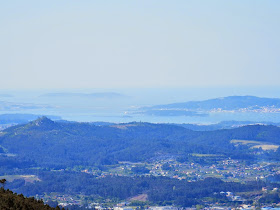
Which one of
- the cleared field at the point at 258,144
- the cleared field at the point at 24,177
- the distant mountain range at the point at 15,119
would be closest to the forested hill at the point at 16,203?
the cleared field at the point at 24,177

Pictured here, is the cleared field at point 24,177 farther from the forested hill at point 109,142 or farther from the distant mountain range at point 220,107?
the distant mountain range at point 220,107

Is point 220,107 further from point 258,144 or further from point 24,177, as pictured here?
point 24,177

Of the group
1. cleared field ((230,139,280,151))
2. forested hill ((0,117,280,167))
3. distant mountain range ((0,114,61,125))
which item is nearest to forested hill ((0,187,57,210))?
forested hill ((0,117,280,167))

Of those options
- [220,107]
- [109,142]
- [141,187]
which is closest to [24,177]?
[141,187]

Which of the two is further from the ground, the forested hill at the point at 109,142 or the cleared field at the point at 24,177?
the forested hill at the point at 109,142

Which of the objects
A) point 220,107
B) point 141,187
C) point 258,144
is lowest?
point 141,187
